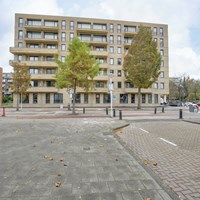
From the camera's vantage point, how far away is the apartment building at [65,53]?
38688 millimetres

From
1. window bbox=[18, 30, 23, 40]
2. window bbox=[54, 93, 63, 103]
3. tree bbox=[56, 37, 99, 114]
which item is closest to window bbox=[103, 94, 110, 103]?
window bbox=[54, 93, 63, 103]

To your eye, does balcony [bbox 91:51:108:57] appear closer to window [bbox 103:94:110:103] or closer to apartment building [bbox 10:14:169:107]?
apartment building [bbox 10:14:169:107]

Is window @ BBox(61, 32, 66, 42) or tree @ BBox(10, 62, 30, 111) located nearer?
tree @ BBox(10, 62, 30, 111)

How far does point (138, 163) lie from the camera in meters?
4.51

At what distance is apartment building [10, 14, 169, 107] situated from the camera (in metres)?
38.7

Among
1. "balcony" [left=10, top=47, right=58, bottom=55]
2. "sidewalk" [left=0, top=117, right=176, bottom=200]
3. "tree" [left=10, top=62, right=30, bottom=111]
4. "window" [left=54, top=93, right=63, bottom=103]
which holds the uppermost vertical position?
"balcony" [left=10, top=47, right=58, bottom=55]

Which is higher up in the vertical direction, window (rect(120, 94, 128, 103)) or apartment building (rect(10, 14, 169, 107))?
apartment building (rect(10, 14, 169, 107))

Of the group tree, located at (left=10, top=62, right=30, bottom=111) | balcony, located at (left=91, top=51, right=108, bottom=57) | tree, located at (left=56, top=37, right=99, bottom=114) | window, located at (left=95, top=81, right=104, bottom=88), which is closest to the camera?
tree, located at (left=56, top=37, right=99, bottom=114)

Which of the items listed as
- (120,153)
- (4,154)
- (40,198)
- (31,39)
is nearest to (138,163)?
(120,153)

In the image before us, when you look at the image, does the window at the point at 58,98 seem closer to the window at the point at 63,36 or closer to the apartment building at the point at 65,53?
the apartment building at the point at 65,53

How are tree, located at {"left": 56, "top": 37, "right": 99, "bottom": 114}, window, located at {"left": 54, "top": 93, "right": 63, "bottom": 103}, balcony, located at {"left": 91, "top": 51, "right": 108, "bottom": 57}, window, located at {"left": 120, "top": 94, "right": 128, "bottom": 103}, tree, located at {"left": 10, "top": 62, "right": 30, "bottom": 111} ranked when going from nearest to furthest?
tree, located at {"left": 56, "top": 37, "right": 99, "bottom": 114} → tree, located at {"left": 10, "top": 62, "right": 30, "bottom": 111} → window, located at {"left": 54, "top": 93, "right": 63, "bottom": 103} → balcony, located at {"left": 91, "top": 51, "right": 108, "bottom": 57} → window, located at {"left": 120, "top": 94, "right": 128, "bottom": 103}

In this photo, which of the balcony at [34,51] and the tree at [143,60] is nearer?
the tree at [143,60]

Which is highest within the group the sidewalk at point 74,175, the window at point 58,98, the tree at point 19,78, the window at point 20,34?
the window at point 20,34

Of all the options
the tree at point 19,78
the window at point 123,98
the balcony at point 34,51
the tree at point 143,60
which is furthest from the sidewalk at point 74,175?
the window at point 123,98
